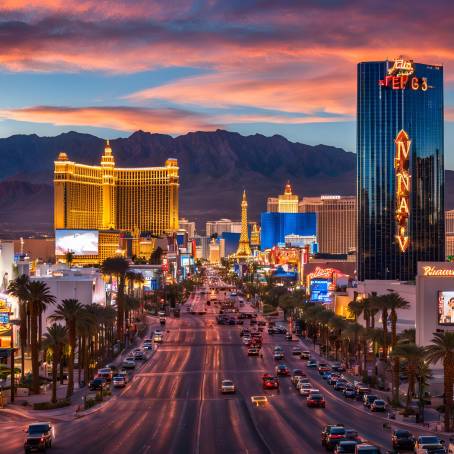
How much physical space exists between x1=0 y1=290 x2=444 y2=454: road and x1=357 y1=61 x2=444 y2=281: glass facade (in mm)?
99390

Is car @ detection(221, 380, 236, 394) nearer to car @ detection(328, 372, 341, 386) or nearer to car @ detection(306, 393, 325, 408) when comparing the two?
car @ detection(306, 393, 325, 408)

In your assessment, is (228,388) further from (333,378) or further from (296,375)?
(333,378)

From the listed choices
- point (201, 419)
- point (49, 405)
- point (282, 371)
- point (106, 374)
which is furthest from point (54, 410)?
point (282, 371)

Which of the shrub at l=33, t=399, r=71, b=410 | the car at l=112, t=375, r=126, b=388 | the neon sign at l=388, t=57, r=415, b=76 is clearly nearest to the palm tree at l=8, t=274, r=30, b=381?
the car at l=112, t=375, r=126, b=388

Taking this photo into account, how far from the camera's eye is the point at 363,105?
570 feet

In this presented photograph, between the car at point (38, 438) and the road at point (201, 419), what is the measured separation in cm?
68

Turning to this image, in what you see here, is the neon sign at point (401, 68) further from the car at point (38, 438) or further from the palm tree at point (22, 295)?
the car at point (38, 438)

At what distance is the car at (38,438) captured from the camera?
1526 inches

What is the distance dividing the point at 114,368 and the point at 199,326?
50389 millimetres

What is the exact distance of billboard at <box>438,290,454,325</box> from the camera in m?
69.4

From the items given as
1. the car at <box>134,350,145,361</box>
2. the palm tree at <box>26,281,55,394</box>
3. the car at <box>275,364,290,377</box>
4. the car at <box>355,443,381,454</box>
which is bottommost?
the car at <box>134,350,145,361</box>

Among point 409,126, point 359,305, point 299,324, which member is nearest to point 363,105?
point 409,126

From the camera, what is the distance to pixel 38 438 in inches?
1529

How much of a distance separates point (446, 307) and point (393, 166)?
109 metres
